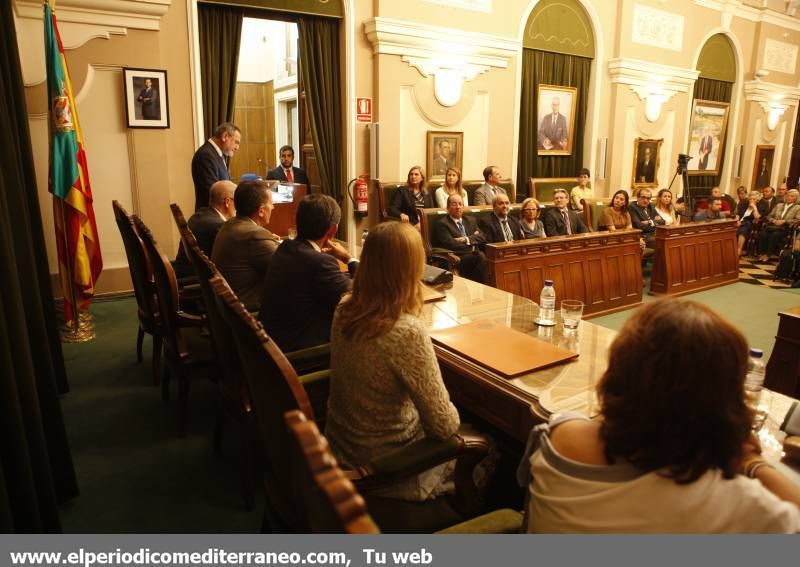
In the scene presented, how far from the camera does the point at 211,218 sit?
3697 mm

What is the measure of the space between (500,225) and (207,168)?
115 inches

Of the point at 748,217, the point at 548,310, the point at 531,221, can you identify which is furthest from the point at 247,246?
the point at 748,217

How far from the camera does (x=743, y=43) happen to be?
11.5 metres

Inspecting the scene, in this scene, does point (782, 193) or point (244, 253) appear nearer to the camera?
point (244, 253)

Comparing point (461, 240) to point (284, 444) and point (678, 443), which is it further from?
point (678, 443)

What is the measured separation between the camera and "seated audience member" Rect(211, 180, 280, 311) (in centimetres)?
300

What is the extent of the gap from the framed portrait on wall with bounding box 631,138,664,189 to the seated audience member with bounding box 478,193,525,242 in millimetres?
5237

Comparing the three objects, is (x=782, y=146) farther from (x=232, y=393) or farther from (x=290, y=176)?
(x=232, y=393)

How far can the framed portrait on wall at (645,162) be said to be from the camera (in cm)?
1009

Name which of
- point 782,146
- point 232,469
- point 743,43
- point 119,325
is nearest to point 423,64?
point 119,325

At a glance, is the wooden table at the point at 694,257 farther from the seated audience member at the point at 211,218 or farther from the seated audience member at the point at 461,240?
the seated audience member at the point at 211,218

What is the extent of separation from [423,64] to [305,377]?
6189 mm

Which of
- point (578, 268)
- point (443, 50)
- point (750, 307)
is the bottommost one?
point (750, 307)

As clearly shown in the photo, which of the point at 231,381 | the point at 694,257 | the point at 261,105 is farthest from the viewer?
the point at 261,105
